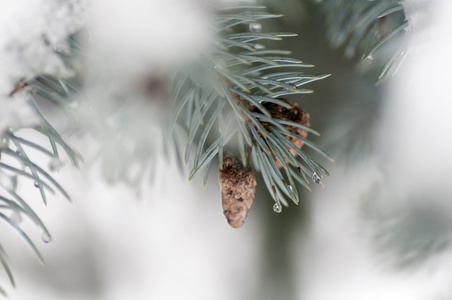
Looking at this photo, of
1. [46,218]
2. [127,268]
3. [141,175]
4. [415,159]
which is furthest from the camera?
[127,268]

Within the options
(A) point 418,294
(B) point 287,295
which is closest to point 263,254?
(B) point 287,295

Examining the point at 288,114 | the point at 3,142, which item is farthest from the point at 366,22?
the point at 3,142

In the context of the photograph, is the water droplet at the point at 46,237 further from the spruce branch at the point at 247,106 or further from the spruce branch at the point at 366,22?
the spruce branch at the point at 366,22

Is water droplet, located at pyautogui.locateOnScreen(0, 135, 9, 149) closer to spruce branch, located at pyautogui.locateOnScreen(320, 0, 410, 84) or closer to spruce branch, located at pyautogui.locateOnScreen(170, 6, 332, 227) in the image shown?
spruce branch, located at pyautogui.locateOnScreen(170, 6, 332, 227)

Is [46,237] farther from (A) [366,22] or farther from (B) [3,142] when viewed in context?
(A) [366,22]

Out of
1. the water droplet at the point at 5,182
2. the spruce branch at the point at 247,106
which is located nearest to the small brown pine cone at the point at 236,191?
the spruce branch at the point at 247,106

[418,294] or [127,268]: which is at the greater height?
[127,268]

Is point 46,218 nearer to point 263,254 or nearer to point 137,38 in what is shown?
point 263,254

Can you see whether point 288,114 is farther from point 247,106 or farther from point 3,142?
point 3,142

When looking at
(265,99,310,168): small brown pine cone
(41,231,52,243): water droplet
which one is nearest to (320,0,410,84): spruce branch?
(265,99,310,168): small brown pine cone
